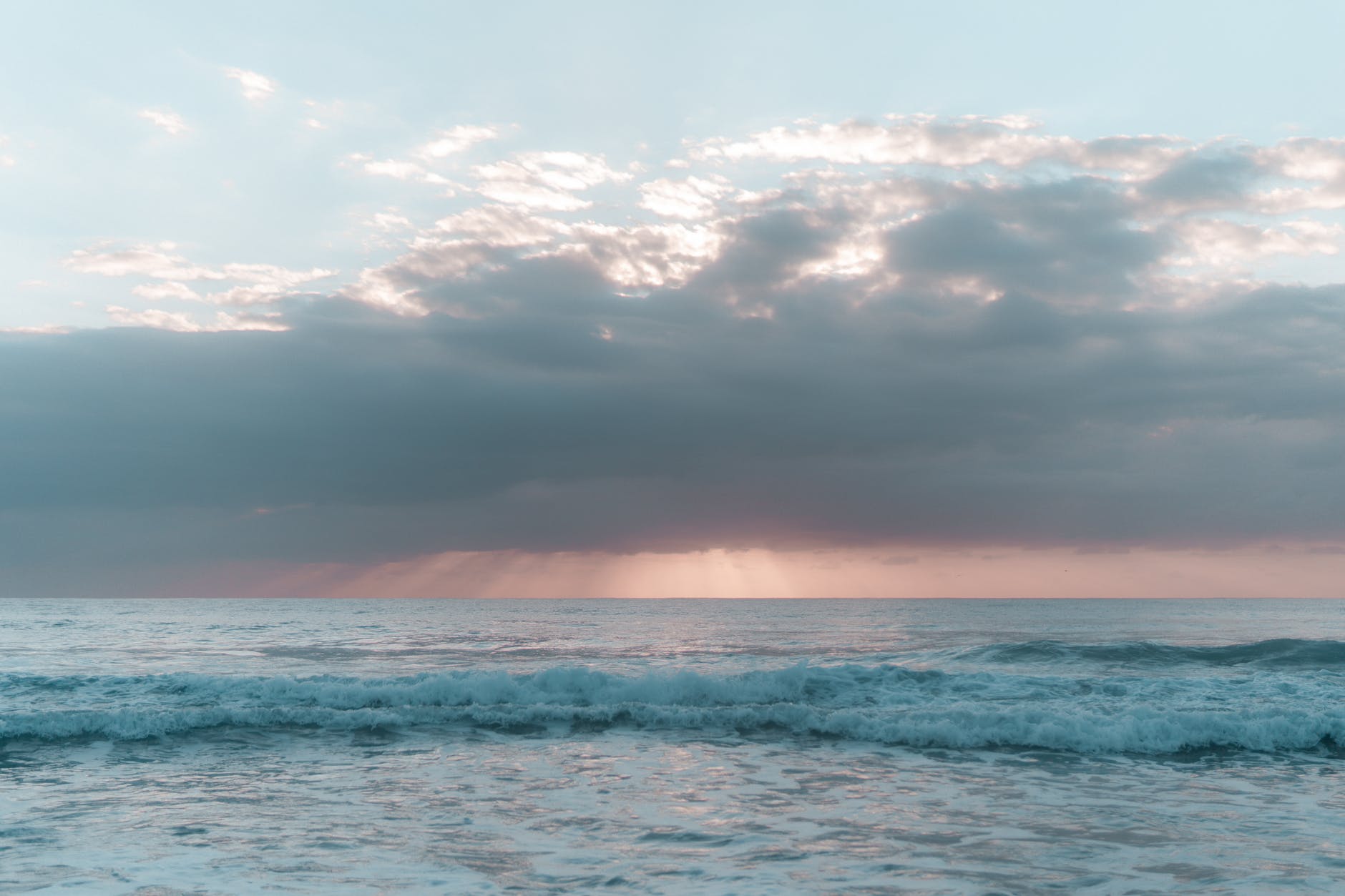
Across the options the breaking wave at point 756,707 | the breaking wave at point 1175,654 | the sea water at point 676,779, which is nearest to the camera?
the sea water at point 676,779

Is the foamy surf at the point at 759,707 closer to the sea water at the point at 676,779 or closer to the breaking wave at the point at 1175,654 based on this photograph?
the sea water at the point at 676,779

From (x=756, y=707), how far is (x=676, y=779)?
22.9 ft

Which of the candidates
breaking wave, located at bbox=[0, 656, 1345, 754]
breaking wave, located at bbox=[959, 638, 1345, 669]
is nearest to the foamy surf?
breaking wave, located at bbox=[0, 656, 1345, 754]

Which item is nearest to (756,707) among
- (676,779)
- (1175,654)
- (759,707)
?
(759,707)

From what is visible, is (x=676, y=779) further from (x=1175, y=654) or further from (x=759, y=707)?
(x=1175, y=654)

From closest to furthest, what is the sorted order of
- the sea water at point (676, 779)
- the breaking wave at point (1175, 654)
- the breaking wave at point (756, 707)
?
the sea water at point (676, 779), the breaking wave at point (756, 707), the breaking wave at point (1175, 654)

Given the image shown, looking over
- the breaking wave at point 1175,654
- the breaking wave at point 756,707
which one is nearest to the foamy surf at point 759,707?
the breaking wave at point 756,707

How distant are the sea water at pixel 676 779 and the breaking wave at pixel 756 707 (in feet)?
0.29

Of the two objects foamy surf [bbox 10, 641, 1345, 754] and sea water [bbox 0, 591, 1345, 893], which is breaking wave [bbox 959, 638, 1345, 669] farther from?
foamy surf [bbox 10, 641, 1345, 754]

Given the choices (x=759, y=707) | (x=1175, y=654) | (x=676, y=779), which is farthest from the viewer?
(x=1175, y=654)

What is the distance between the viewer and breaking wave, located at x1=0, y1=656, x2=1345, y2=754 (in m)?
17.8

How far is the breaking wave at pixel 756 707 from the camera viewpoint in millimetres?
17828

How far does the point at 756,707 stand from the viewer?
2092cm

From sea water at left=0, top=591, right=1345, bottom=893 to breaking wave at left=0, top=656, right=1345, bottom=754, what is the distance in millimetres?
88
